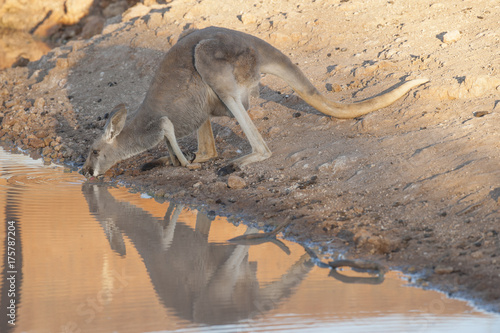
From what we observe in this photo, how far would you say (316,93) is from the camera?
6.98 metres

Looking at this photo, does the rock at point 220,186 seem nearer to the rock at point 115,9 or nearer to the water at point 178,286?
the water at point 178,286

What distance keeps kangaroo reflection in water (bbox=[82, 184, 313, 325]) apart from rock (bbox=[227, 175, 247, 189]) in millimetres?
487

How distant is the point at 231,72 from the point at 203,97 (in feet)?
1.38

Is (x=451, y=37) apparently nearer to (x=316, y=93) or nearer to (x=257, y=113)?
(x=316, y=93)

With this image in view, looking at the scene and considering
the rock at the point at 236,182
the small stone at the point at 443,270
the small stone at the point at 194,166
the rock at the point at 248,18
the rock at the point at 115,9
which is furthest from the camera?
the rock at the point at 115,9

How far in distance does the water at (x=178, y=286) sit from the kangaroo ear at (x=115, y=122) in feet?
4.34

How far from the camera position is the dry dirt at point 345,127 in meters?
4.62

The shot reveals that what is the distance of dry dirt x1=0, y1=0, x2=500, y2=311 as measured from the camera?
182 inches

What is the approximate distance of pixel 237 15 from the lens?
10625 mm

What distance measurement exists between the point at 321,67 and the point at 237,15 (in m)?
2.51

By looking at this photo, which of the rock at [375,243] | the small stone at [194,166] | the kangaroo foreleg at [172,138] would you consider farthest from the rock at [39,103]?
the rock at [375,243]

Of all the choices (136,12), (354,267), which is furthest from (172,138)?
(136,12)

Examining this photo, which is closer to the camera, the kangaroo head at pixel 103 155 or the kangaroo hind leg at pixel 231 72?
the kangaroo hind leg at pixel 231 72

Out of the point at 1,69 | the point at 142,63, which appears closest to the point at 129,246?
the point at 142,63
